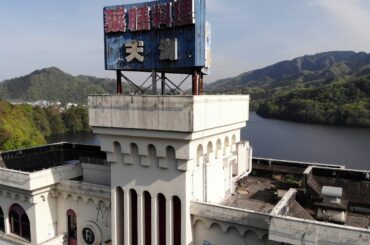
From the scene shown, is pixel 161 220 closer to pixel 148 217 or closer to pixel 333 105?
pixel 148 217

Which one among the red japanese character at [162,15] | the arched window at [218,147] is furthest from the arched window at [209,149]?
the red japanese character at [162,15]

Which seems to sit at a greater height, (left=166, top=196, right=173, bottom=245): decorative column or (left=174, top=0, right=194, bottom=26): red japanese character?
(left=174, top=0, right=194, bottom=26): red japanese character

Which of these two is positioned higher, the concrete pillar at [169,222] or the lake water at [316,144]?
the concrete pillar at [169,222]

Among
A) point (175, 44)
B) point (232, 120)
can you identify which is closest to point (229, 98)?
point (232, 120)

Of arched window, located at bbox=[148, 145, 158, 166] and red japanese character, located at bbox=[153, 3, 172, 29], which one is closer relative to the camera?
red japanese character, located at bbox=[153, 3, 172, 29]

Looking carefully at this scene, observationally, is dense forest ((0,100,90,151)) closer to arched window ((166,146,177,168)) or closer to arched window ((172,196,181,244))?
arched window ((172,196,181,244))

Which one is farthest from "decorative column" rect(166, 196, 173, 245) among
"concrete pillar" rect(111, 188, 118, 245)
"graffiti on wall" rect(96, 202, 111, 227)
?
"graffiti on wall" rect(96, 202, 111, 227)

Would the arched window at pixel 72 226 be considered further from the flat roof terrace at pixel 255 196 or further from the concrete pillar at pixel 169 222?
the flat roof terrace at pixel 255 196
